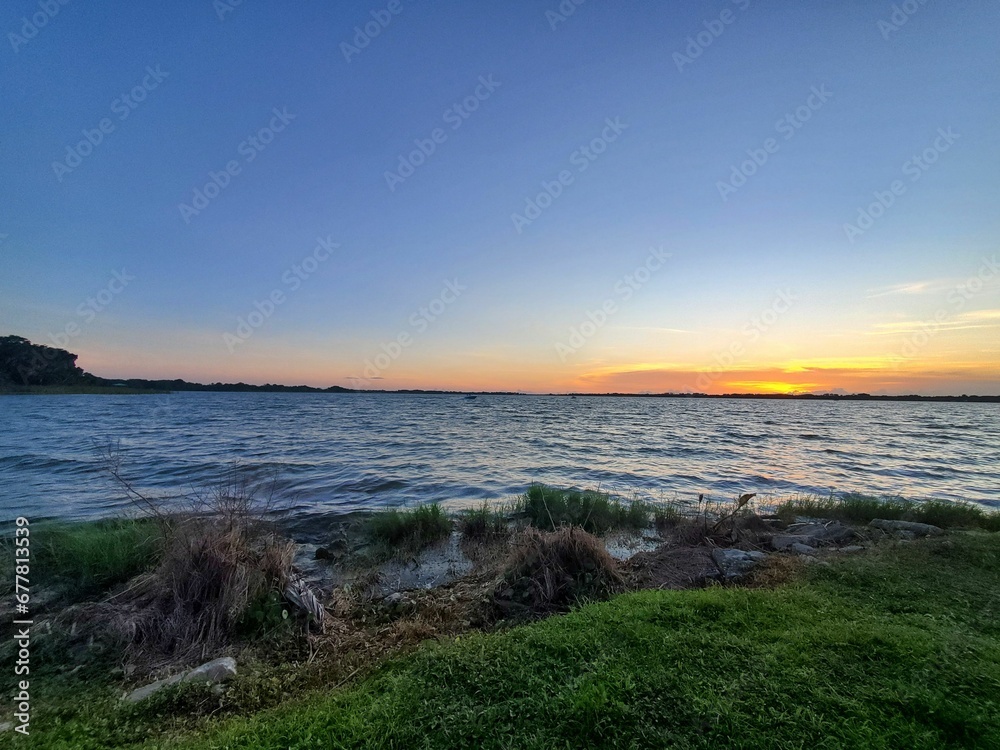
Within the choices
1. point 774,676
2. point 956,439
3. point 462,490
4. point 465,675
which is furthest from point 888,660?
point 956,439

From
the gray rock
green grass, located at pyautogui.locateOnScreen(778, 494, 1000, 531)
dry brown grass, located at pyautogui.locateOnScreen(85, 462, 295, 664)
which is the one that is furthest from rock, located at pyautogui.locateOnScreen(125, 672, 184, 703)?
green grass, located at pyautogui.locateOnScreen(778, 494, 1000, 531)

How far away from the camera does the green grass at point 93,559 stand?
7098mm

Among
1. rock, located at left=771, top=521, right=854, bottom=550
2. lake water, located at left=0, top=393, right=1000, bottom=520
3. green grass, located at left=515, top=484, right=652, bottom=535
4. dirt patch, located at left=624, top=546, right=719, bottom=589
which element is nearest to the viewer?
dirt patch, located at left=624, top=546, right=719, bottom=589

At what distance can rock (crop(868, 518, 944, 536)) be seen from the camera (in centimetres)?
1015

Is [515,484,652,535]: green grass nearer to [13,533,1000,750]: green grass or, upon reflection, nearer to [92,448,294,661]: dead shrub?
[13,533,1000,750]: green grass

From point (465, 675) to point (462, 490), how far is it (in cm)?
1222

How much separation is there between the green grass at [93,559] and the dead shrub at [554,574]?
5.52 m

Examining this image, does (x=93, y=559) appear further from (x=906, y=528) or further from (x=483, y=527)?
(x=906, y=528)

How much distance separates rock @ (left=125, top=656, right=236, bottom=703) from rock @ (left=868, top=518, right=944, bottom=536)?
1330 cm

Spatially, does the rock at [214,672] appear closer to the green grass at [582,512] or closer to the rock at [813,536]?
the green grass at [582,512]

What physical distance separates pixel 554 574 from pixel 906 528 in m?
9.85

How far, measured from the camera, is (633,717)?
3051mm

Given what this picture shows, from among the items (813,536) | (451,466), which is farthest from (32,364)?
(813,536)

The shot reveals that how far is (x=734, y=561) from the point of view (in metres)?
7.62
